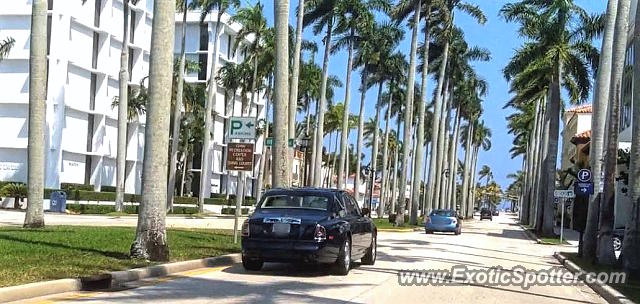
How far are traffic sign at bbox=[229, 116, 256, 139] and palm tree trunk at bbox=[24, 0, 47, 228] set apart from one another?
5.59 m

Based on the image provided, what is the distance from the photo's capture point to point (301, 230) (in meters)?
13.1

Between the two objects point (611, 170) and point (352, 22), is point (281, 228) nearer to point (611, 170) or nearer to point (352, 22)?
point (611, 170)

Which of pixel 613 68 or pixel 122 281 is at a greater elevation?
pixel 613 68

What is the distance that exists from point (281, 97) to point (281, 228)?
326 inches

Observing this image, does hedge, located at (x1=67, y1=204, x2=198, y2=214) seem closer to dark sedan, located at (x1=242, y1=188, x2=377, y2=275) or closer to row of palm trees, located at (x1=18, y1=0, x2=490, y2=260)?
row of palm trees, located at (x1=18, y1=0, x2=490, y2=260)

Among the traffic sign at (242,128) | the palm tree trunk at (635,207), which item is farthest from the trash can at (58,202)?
the palm tree trunk at (635,207)

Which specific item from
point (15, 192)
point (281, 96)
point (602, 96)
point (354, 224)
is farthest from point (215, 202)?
point (354, 224)

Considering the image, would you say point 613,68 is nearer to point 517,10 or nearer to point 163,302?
point 163,302

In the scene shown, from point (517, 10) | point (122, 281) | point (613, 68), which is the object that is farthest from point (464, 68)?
point (122, 281)

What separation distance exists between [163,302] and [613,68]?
14675 mm

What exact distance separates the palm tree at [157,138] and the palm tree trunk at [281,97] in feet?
22.6

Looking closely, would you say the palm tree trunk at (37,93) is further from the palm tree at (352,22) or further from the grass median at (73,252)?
the palm tree at (352,22)

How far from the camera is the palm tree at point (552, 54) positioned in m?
37.9

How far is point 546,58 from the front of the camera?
1465 inches
